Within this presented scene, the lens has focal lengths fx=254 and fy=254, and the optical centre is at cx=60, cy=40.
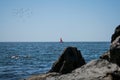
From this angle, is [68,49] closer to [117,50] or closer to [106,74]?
[117,50]

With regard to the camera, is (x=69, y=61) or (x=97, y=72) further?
(x=69, y=61)

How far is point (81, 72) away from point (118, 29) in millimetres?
4892

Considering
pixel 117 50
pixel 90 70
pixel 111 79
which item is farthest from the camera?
pixel 117 50

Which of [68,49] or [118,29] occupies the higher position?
[118,29]

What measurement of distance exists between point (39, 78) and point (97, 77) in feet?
14.4

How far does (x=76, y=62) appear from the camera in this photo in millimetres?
16797

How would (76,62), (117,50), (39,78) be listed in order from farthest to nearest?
(76,62) → (39,78) → (117,50)

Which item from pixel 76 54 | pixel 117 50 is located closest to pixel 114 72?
pixel 117 50

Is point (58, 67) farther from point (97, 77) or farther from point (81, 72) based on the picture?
point (97, 77)

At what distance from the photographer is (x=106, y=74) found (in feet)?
36.3

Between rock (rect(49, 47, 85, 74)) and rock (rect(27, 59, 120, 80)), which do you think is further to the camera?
rock (rect(49, 47, 85, 74))

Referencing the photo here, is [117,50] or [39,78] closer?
[117,50]

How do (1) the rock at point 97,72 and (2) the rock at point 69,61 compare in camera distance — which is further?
(2) the rock at point 69,61

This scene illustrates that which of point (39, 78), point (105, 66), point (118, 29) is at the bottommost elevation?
point (39, 78)
